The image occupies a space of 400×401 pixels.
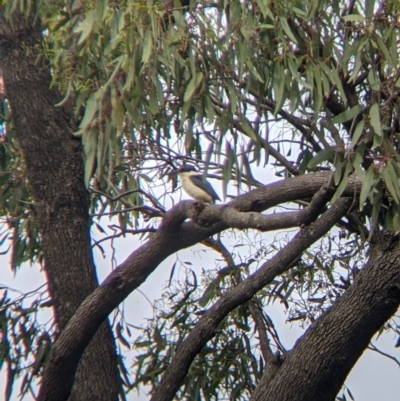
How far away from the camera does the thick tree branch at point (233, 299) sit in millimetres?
3832

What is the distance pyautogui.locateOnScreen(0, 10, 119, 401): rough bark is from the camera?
3881 mm

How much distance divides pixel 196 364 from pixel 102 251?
0.73 metres

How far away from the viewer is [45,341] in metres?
4.50

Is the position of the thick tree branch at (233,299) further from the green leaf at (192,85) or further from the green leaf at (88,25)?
the green leaf at (88,25)

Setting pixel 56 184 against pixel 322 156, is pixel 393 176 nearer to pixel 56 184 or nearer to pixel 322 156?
pixel 322 156

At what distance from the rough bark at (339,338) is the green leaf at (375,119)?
81 centimetres

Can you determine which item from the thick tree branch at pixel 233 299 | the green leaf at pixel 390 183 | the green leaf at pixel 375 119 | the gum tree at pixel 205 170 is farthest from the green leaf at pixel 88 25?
the thick tree branch at pixel 233 299

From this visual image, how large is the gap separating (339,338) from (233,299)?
0.49 metres

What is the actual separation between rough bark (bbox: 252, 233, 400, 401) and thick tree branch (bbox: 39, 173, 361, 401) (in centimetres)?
46

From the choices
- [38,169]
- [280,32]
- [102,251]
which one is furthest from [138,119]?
[102,251]

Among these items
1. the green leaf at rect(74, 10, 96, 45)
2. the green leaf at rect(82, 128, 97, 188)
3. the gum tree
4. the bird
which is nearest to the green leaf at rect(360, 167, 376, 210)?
the gum tree

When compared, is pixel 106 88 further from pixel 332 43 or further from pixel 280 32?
pixel 332 43

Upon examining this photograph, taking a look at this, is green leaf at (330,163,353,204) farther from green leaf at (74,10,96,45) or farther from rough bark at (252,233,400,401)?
green leaf at (74,10,96,45)

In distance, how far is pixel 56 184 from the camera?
401 centimetres
